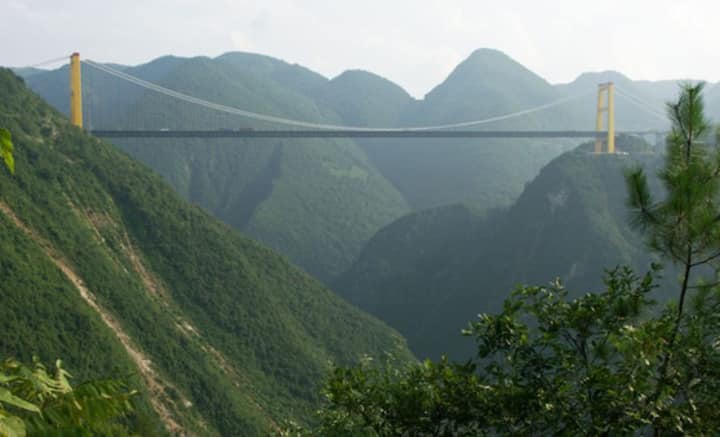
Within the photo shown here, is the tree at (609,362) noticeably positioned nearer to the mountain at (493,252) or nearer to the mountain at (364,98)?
the mountain at (493,252)

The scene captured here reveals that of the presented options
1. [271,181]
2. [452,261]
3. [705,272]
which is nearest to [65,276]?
[705,272]

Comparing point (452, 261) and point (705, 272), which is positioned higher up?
point (705, 272)

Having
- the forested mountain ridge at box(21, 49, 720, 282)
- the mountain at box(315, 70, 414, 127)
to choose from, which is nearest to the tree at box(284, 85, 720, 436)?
the forested mountain ridge at box(21, 49, 720, 282)

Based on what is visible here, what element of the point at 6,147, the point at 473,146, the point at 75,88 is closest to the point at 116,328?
the point at 75,88

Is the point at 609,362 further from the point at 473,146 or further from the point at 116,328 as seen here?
the point at 473,146

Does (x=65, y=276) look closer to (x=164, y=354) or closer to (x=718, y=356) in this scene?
(x=164, y=354)

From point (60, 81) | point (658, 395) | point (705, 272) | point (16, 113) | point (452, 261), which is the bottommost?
point (452, 261)
